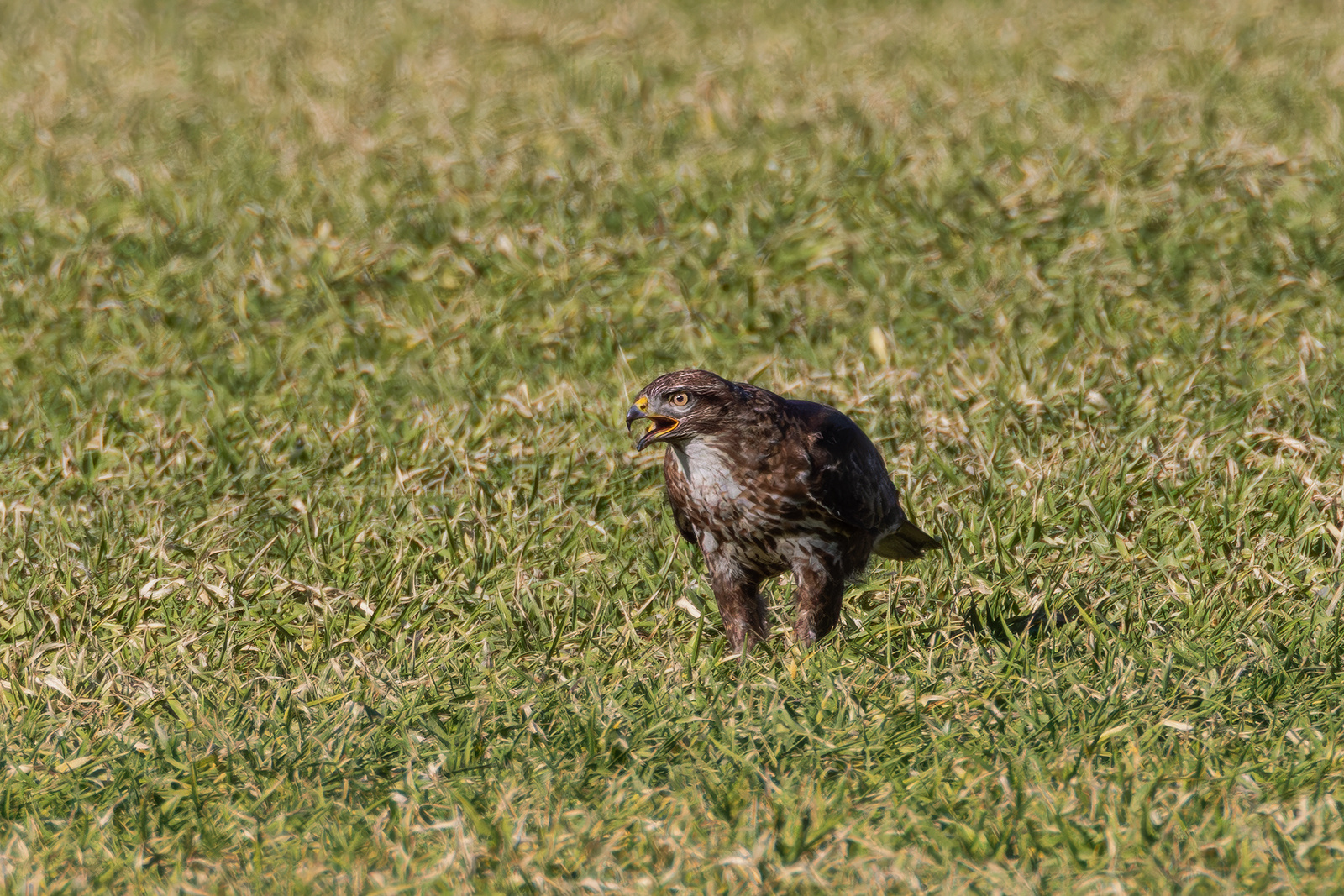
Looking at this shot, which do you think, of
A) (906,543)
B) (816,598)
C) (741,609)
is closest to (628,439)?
(906,543)

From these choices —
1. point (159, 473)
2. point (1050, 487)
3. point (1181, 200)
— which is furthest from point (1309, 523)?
point (159, 473)

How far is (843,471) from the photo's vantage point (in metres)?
5.09

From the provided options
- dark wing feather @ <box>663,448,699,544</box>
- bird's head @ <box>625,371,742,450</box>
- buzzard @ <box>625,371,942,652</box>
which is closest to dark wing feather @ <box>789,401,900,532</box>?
buzzard @ <box>625,371,942,652</box>

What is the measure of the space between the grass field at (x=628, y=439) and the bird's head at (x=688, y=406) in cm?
79

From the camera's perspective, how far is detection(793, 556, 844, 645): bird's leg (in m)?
5.19

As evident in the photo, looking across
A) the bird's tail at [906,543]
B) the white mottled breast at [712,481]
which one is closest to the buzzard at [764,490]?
the white mottled breast at [712,481]

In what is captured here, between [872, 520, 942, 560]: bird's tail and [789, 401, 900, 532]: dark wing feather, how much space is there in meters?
0.23

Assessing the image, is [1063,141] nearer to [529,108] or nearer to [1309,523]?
[529,108]

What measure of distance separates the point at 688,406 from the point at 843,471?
1.76ft

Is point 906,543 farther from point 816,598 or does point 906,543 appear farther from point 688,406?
point 688,406

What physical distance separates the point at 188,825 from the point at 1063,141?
6962 mm

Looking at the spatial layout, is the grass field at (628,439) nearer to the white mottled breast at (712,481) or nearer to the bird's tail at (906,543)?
the bird's tail at (906,543)

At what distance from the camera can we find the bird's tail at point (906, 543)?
5.58 meters

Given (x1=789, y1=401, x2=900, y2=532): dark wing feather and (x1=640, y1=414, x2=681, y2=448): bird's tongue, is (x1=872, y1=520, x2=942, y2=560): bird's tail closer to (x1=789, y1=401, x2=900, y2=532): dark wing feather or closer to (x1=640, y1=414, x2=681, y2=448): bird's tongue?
(x1=789, y1=401, x2=900, y2=532): dark wing feather
